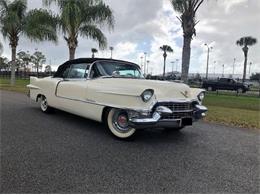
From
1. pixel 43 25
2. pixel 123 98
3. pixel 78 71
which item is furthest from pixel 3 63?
pixel 123 98

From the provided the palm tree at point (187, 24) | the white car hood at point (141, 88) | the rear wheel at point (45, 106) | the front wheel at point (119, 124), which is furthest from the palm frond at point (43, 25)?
the front wheel at point (119, 124)

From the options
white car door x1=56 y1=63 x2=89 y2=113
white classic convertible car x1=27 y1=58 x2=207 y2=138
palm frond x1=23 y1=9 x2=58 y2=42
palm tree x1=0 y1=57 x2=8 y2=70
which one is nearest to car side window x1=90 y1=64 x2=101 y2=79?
white classic convertible car x1=27 y1=58 x2=207 y2=138

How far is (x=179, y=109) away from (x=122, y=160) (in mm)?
1713

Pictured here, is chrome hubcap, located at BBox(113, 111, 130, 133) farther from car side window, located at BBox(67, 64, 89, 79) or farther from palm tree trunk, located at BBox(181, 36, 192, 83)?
palm tree trunk, located at BBox(181, 36, 192, 83)

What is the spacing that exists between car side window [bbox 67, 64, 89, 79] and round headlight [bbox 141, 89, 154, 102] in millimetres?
2070

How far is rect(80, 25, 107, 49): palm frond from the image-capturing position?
18.1 m

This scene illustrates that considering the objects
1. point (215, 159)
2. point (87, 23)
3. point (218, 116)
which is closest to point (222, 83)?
point (87, 23)

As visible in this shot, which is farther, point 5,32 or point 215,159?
point 5,32

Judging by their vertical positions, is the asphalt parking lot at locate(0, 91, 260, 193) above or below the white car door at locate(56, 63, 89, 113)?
below

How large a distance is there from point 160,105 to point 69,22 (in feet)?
43.3

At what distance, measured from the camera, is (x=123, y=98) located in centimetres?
546

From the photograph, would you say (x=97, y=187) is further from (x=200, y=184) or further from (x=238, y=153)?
(x=238, y=153)

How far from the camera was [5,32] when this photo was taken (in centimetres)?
2403

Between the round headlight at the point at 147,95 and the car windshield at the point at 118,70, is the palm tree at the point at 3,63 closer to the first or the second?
the car windshield at the point at 118,70
